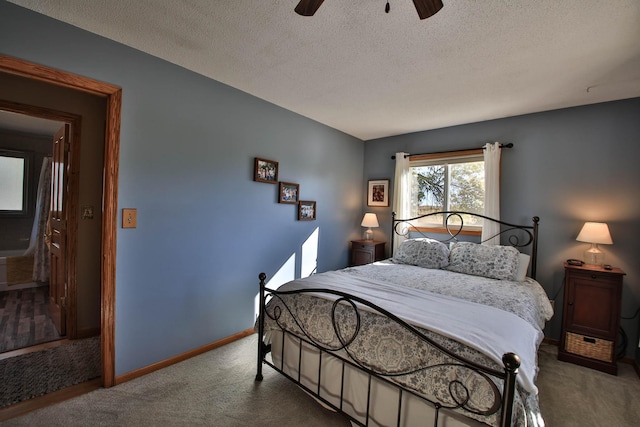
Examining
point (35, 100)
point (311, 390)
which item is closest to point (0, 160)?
point (35, 100)

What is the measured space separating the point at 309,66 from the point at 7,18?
1.86m

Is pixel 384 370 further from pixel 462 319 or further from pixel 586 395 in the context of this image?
pixel 586 395

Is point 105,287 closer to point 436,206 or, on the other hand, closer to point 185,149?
point 185,149

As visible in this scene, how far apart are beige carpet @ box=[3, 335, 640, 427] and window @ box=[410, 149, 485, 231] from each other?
180 centimetres

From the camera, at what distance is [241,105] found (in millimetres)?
2787

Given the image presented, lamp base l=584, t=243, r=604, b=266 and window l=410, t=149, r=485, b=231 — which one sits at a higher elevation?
window l=410, t=149, r=485, b=231

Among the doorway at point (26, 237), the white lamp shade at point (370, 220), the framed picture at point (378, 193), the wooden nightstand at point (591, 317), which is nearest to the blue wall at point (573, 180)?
the wooden nightstand at point (591, 317)

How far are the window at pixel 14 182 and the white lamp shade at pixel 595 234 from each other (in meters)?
7.90

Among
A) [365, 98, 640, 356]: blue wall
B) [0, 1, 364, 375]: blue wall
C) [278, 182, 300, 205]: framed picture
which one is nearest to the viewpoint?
[0, 1, 364, 375]: blue wall

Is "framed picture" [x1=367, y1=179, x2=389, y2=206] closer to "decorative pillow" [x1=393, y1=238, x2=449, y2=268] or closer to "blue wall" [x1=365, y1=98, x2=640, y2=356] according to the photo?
"decorative pillow" [x1=393, y1=238, x2=449, y2=268]

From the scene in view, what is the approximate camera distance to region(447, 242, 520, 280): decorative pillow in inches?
105

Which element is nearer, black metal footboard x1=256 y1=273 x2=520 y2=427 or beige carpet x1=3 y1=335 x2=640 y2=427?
black metal footboard x1=256 y1=273 x2=520 y2=427

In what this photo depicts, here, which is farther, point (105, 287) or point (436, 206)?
point (436, 206)

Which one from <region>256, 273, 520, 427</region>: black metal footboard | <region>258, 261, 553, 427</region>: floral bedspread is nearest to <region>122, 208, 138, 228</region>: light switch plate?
<region>256, 273, 520, 427</region>: black metal footboard
